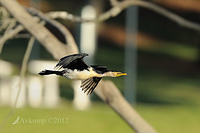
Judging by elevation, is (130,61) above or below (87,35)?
below

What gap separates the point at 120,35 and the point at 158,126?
23200mm

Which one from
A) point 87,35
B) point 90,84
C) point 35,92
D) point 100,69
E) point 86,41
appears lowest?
point 35,92

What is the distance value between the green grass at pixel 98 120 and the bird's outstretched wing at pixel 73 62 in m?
8.90

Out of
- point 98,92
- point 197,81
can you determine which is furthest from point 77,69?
point 197,81

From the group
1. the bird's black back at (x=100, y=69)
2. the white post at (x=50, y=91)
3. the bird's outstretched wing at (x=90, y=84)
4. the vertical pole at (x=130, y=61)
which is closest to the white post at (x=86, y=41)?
the white post at (x=50, y=91)

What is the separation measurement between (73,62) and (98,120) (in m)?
11.1

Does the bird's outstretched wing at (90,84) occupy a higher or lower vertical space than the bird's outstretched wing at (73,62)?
lower

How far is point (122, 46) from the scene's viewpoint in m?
35.9

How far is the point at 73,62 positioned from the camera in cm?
402

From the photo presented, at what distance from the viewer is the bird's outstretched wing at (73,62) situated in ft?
12.6

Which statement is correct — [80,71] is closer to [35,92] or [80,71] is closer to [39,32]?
[39,32]

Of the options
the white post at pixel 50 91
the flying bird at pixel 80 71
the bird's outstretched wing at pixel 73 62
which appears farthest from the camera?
the white post at pixel 50 91

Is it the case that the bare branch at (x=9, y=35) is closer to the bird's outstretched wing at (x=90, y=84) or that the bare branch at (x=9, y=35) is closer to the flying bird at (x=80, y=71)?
the bird's outstretched wing at (x=90, y=84)

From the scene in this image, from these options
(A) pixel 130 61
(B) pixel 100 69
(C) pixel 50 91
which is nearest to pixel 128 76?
(A) pixel 130 61
